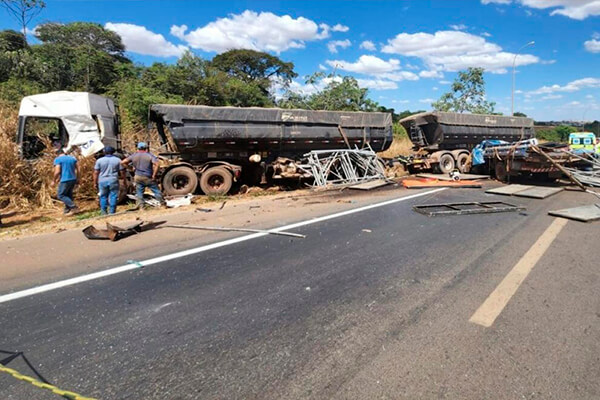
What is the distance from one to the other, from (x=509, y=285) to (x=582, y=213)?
4.23 metres

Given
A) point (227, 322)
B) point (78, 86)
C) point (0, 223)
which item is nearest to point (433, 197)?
point (227, 322)

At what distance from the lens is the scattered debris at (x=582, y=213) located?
5914mm

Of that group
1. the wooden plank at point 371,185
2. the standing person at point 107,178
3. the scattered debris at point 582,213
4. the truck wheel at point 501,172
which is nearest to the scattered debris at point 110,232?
the standing person at point 107,178

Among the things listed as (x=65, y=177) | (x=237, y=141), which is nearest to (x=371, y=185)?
(x=237, y=141)

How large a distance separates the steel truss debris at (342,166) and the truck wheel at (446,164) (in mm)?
2726

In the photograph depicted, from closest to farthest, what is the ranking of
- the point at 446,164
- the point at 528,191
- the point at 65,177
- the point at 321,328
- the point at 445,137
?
1. the point at 321,328
2. the point at 65,177
3. the point at 528,191
4. the point at 446,164
5. the point at 445,137

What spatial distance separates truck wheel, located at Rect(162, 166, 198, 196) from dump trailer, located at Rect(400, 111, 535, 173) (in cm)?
867

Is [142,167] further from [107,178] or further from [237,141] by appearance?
[237,141]

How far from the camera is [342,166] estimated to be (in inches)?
455

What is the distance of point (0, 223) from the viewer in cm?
661

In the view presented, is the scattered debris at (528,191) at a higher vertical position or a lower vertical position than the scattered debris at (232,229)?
higher

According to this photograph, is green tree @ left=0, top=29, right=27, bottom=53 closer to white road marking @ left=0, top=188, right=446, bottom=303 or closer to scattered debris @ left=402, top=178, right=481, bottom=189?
scattered debris @ left=402, top=178, right=481, bottom=189

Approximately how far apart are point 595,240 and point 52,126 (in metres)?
11.6

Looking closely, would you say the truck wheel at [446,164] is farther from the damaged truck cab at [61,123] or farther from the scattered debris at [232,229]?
the damaged truck cab at [61,123]
